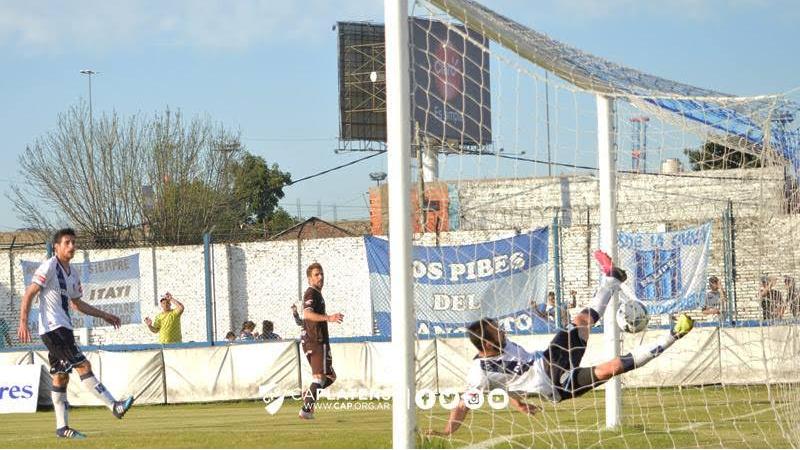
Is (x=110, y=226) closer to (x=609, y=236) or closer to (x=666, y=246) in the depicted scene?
(x=666, y=246)

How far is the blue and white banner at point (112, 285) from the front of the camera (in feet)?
84.0

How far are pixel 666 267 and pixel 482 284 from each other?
10.1 feet

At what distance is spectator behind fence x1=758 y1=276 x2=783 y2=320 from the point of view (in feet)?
40.0

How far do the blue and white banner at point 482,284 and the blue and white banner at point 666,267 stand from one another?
147 centimetres

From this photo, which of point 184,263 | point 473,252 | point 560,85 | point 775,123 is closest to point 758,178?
point 775,123

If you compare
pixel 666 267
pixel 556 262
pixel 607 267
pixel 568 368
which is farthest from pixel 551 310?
pixel 607 267

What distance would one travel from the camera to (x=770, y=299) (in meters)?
12.9

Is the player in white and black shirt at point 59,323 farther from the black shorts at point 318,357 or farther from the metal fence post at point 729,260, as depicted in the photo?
the metal fence post at point 729,260

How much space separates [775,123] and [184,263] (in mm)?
22136

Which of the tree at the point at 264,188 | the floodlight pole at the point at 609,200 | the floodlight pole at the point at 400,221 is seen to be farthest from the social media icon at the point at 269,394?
the tree at the point at 264,188

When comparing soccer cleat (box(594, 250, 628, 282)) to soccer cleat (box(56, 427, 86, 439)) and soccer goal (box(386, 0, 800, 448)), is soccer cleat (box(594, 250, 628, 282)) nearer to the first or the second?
soccer goal (box(386, 0, 800, 448))

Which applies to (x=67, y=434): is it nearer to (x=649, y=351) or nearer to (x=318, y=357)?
(x=318, y=357)

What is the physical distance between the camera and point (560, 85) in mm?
10953

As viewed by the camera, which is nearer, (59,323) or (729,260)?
(59,323)
